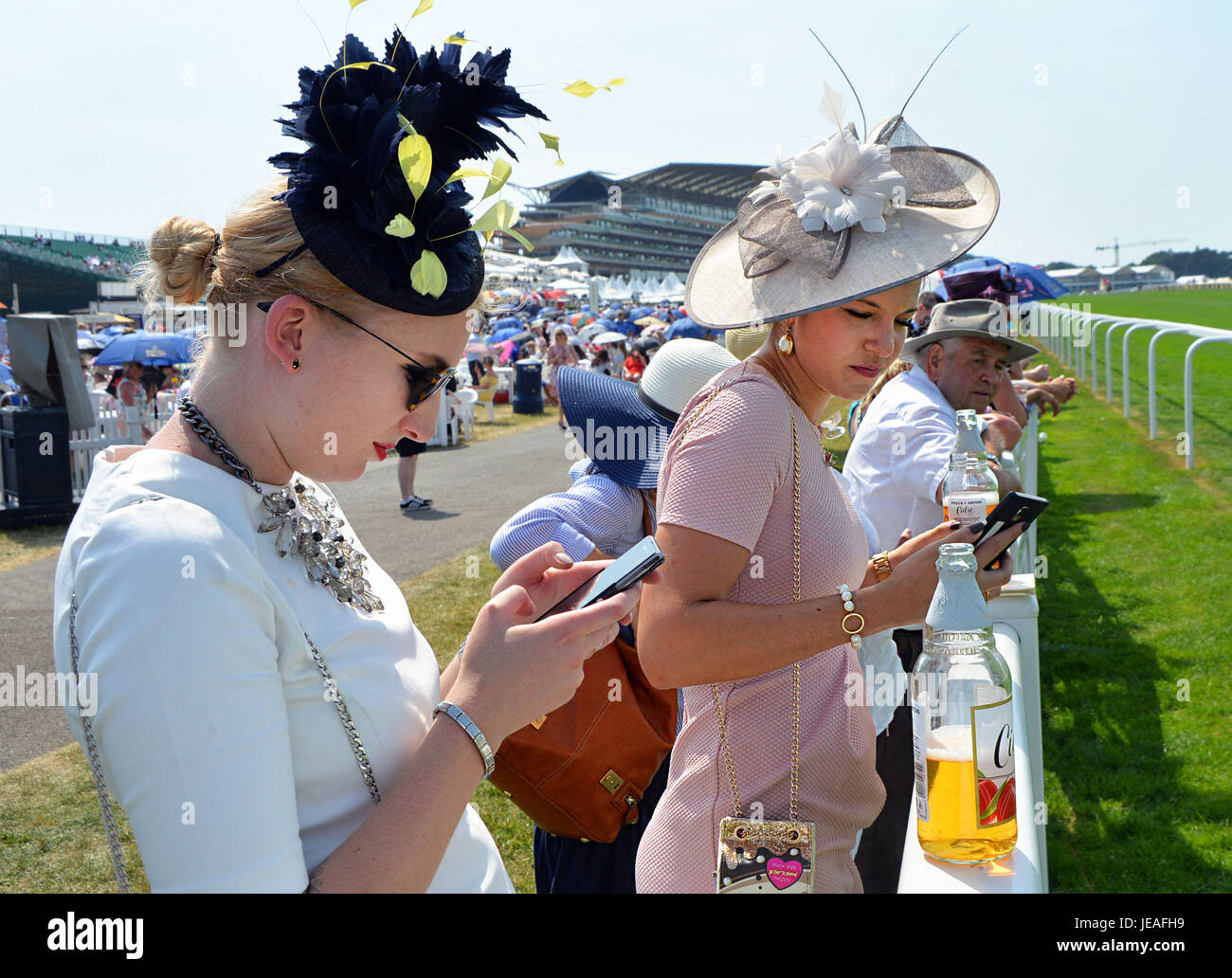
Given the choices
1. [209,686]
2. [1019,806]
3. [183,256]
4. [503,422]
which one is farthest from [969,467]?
[503,422]

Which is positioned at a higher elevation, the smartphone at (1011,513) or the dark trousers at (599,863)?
the smartphone at (1011,513)

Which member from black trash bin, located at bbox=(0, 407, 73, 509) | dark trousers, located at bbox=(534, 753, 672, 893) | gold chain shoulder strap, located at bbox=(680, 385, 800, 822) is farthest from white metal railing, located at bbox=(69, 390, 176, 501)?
gold chain shoulder strap, located at bbox=(680, 385, 800, 822)

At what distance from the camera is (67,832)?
4.50 meters

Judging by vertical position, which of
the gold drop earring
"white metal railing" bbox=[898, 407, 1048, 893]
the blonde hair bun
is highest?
the blonde hair bun

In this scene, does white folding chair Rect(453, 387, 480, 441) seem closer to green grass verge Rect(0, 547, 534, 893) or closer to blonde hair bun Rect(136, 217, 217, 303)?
green grass verge Rect(0, 547, 534, 893)

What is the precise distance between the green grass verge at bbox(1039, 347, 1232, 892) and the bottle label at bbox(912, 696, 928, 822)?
2906 mm

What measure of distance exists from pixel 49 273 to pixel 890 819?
275ft

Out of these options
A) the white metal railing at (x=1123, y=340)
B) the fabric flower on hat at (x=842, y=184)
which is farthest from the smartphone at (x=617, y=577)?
the white metal railing at (x=1123, y=340)

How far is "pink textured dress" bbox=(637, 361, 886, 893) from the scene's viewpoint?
6.15 ft

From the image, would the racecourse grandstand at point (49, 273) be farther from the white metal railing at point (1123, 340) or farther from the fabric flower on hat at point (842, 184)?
the fabric flower on hat at point (842, 184)

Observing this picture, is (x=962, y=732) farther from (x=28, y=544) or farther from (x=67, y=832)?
(x=28, y=544)

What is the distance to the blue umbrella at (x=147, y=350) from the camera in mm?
17500

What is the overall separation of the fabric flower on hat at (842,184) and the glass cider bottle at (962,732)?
87 cm
